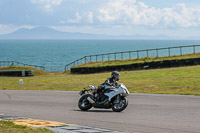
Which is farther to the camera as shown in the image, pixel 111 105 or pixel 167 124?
pixel 111 105

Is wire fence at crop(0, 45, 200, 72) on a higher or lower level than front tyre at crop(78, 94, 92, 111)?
higher

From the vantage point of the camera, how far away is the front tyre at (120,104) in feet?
41.6

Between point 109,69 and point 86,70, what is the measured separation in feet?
10.5

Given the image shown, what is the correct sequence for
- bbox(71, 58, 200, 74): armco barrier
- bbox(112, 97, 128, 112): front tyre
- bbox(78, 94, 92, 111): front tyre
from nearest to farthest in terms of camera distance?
1. bbox(112, 97, 128, 112): front tyre
2. bbox(78, 94, 92, 111): front tyre
3. bbox(71, 58, 200, 74): armco barrier

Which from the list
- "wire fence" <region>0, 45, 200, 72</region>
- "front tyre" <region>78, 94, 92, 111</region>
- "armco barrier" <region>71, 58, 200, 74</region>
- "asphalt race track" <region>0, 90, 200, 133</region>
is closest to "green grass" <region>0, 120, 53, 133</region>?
"asphalt race track" <region>0, 90, 200, 133</region>

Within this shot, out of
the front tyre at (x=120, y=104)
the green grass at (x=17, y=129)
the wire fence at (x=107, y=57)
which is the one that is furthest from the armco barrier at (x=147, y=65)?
the green grass at (x=17, y=129)

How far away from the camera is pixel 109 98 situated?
12766 millimetres

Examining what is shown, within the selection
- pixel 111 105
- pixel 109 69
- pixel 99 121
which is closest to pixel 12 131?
pixel 99 121

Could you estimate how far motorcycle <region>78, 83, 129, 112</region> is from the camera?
41.2 ft

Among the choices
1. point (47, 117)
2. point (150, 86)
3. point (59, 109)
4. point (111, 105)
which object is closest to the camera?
point (47, 117)

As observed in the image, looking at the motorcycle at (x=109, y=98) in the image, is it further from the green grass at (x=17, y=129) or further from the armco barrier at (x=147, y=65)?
the armco barrier at (x=147, y=65)

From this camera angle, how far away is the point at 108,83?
41.9 feet

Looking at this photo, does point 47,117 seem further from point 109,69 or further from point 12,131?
point 109,69

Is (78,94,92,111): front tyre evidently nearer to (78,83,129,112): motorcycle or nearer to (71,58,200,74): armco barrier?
(78,83,129,112): motorcycle
